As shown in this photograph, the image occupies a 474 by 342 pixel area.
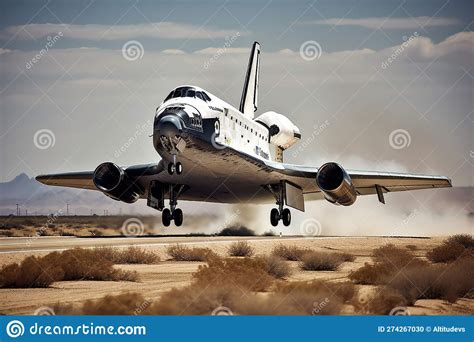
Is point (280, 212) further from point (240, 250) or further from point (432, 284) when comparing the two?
point (432, 284)

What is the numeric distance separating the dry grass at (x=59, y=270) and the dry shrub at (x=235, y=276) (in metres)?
2.79

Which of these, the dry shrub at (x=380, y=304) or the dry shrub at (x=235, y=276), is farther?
the dry shrub at (x=235, y=276)

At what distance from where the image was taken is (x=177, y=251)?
2766 cm

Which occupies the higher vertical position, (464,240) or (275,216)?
(275,216)

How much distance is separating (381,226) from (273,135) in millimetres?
16034

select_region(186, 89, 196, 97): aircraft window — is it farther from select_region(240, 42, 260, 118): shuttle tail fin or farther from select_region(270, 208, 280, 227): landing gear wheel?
select_region(240, 42, 260, 118): shuttle tail fin

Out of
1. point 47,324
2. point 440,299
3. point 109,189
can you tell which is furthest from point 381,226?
point 47,324

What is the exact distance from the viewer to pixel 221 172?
3244 centimetres

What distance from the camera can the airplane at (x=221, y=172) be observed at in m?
27.1

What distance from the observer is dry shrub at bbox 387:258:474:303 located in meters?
18.6

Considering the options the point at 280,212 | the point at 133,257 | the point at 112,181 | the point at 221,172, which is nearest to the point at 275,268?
the point at 133,257

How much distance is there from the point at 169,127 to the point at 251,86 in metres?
21.0

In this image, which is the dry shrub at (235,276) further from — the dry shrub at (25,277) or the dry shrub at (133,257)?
the dry shrub at (133,257)

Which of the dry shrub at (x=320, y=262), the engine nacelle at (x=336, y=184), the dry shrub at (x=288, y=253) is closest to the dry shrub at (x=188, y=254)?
the dry shrub at (x=288, y=253)
